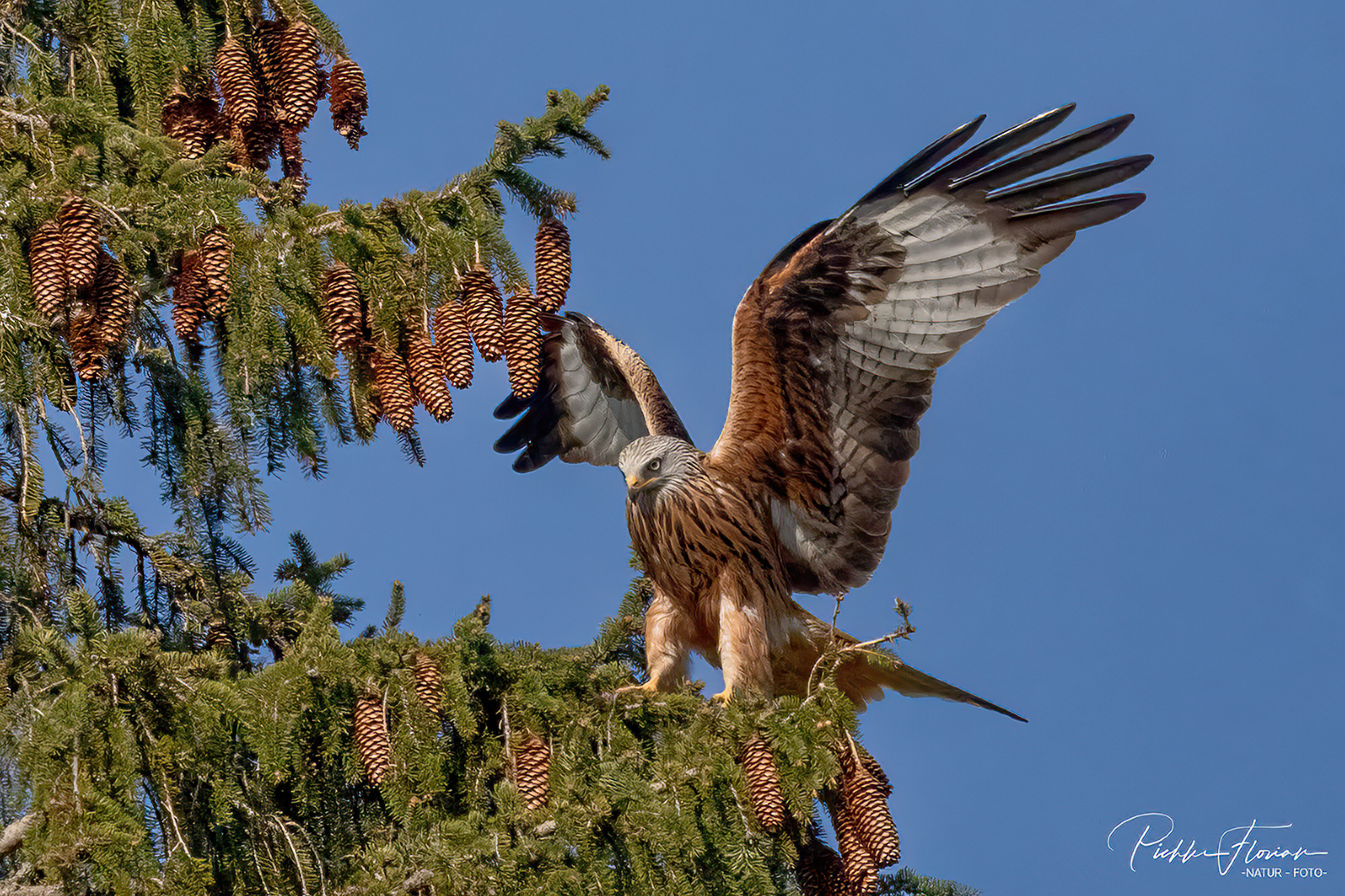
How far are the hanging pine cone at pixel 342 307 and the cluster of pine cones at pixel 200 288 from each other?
303mm

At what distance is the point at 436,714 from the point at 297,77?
2583 millimetres

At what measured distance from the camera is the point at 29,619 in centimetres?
425

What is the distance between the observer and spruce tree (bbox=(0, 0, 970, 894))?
317 cm

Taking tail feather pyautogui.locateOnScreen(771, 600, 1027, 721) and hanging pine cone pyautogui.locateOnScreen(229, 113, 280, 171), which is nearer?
hanging pine cone pyautogui.locateOnScreen(229, 113, 280, 171)

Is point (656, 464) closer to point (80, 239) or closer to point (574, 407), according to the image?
point (574, 407)

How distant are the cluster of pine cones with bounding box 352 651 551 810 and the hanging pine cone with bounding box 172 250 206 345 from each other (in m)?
1.18

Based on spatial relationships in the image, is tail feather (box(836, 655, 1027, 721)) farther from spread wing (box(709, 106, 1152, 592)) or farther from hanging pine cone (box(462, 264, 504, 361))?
hanging pine cone (box(462, 264, 504, 361))

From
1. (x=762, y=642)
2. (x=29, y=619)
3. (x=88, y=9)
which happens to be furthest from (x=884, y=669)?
(x=88, y=9)

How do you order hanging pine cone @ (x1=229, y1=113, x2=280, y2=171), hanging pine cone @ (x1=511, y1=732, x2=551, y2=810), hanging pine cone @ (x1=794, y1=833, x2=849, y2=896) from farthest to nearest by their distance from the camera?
hanging pine cone @ (x1=229, y1=113, x2=280, y2=171), hanging pine cone @ (x1=794, y1=833, x2=849, y2=896), hanging pine cone @ (x1=511, y1=732, x2=551, y2=810)

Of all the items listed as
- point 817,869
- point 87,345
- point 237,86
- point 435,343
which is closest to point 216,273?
point 87,345

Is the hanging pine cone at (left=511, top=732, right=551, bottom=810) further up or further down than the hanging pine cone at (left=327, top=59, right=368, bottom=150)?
further down

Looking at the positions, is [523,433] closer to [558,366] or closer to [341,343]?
[558,366]

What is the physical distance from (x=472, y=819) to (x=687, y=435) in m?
3.57

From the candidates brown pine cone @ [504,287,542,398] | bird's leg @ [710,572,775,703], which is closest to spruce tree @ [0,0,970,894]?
brown pine cone @ [504,287,542,398]
